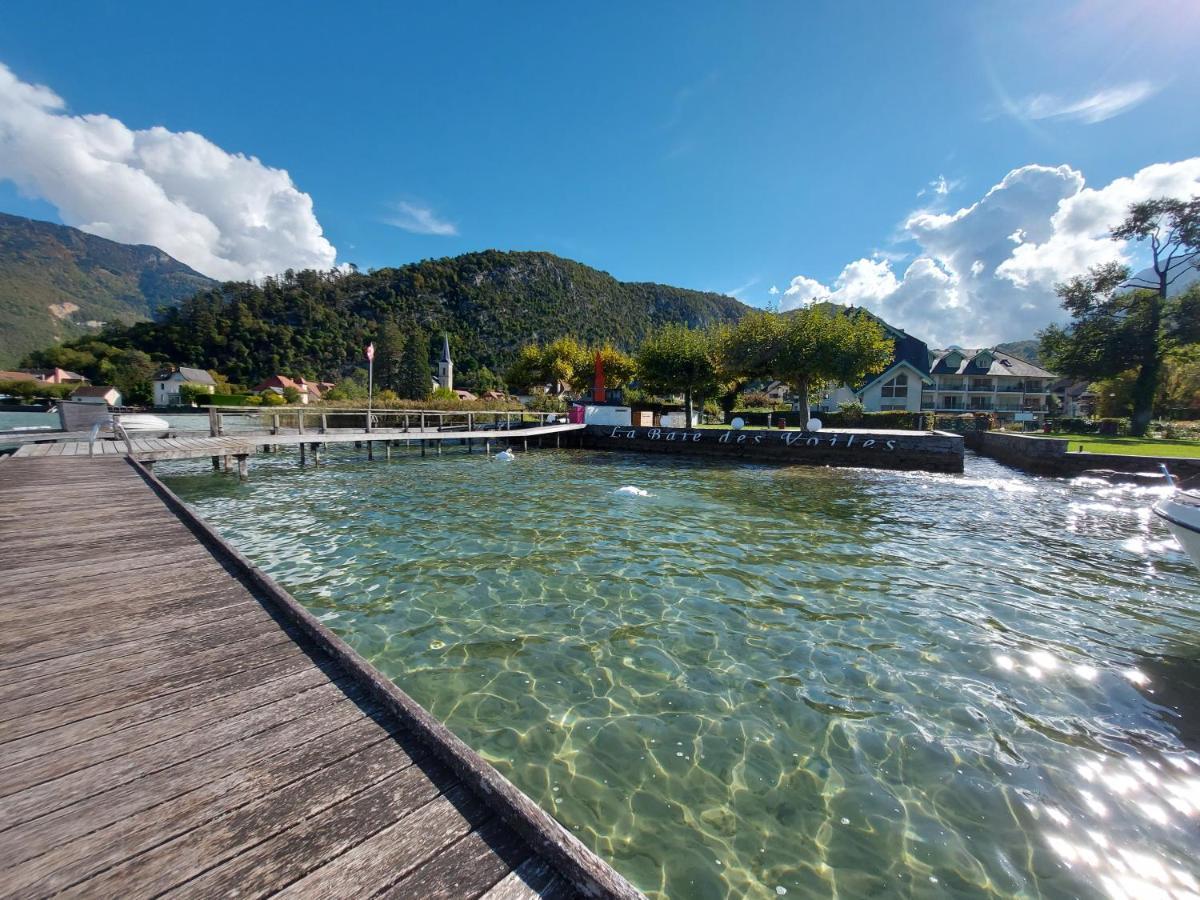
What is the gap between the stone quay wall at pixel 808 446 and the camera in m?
20.7

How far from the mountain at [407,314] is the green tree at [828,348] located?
4086 inches

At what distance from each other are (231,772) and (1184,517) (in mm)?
9202

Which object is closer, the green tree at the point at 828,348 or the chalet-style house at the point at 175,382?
the green tree at the point at 828,348

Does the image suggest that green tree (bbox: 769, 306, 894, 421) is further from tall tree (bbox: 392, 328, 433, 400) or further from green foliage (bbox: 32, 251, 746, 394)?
green foliage (bbox: 32, 251, 746, 394)

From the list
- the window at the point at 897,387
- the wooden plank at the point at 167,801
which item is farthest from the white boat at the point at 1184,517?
the window at the point at 897,387

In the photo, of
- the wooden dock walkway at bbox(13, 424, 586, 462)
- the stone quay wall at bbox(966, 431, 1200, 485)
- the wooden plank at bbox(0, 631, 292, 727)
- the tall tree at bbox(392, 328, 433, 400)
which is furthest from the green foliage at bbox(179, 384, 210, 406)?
the stone quay wall at bbox(966, 431, 1200, 485)

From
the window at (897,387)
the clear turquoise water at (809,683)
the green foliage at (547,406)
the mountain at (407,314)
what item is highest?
the mountain at (407,314)

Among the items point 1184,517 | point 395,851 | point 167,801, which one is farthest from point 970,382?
point 167,801

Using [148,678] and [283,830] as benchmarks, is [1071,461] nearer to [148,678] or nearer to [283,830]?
[283,830]

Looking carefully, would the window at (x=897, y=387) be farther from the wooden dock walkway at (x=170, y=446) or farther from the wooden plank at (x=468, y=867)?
the wooden plank at (x=468, y=867)

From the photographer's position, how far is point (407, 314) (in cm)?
13350

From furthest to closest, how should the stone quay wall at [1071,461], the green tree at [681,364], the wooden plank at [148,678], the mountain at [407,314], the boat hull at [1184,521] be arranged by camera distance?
the mountain at [407,314] → the green tree at [681,364] → the stone quay wall at [1071,461] → the boat hull at [1184,521] → the wooden plank at [148,678]

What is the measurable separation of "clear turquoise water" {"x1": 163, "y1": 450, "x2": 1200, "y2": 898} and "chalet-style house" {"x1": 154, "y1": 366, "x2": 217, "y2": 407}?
321ft

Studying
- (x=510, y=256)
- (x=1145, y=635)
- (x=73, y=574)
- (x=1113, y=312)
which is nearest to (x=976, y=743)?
(x=1145, y=635)
